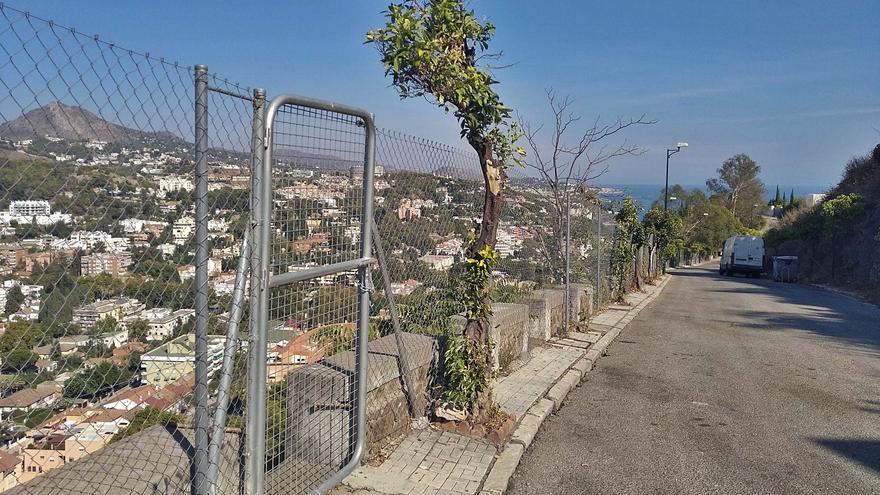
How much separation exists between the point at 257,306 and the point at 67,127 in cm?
125

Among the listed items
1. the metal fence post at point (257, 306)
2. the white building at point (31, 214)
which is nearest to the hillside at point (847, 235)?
the metal fence post at point (257, 306)

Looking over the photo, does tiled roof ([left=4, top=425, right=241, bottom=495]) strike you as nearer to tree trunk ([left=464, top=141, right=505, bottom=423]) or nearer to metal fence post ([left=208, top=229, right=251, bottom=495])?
metal fence post ([left=208, top=229, right=251, bottom=495])

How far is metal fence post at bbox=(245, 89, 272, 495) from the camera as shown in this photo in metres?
3.22

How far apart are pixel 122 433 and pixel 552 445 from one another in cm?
376

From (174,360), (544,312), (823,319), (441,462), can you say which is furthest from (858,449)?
(823,319)

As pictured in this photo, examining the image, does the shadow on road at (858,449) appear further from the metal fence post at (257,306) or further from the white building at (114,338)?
the white building at (114,338)

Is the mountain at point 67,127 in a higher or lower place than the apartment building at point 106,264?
higher

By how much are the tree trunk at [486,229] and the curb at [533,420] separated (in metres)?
0.35

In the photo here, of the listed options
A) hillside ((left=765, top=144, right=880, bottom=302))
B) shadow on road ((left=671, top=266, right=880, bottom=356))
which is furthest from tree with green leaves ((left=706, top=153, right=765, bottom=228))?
shadow on road ((left=671, top=266, right=880, bottom=356))

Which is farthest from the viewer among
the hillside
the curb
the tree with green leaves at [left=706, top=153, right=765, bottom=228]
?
the tree with green leaves at [left=706, top=153, right=765, bottom=228]

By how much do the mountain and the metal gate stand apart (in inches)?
30.5

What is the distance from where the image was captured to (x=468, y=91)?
5008mm

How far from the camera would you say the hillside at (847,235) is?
3114cm

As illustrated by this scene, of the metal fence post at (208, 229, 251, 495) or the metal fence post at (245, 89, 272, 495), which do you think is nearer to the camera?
the metal fence post at (208, 229, 251, 495)
